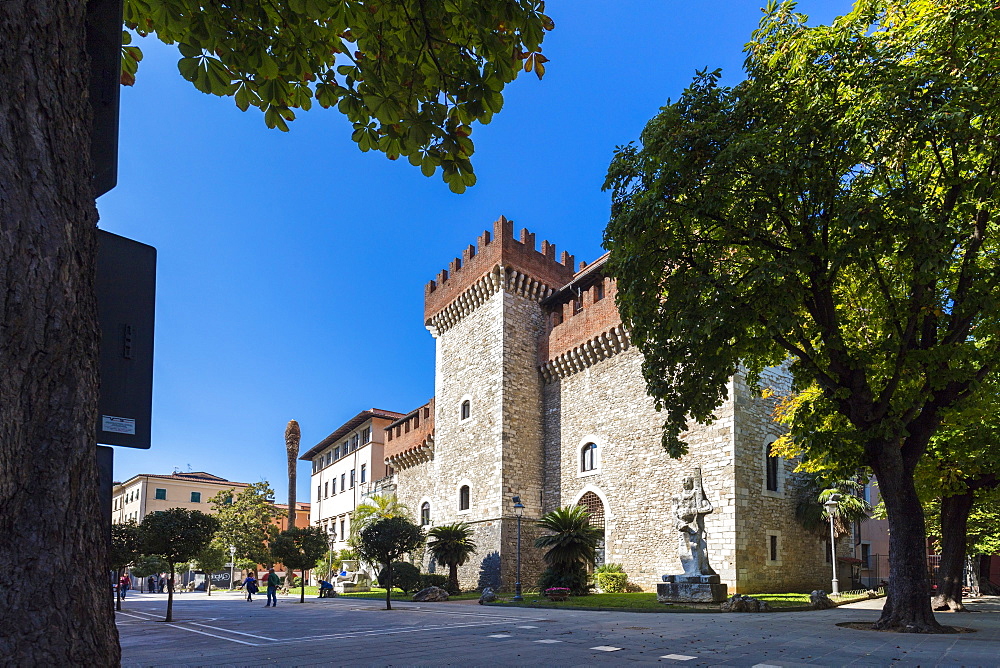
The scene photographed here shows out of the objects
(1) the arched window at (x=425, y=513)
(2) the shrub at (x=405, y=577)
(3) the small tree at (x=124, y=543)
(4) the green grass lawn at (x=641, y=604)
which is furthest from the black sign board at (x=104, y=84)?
(1) the arched window at (x=425, y=513)

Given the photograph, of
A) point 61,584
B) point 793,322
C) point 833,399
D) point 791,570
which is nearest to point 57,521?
point 61,584

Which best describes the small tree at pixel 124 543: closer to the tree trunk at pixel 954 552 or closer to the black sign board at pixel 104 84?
the tree trunk at pixel 954 552

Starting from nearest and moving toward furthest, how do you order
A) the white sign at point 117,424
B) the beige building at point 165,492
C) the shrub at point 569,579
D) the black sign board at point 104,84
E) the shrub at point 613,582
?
the white sign at point 117,424
the black sign board at point 104,84
the shrub at point 569,579
the shrub at point 613,582
the beige building at point 165,492

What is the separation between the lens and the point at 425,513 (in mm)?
37250

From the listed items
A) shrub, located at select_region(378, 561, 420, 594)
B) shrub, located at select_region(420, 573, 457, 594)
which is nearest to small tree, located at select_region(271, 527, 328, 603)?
shrub, located at select_region(378, 561, 420, 594)

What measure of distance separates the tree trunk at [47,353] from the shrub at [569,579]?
73.2 feet

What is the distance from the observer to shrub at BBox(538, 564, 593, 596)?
23.0 m

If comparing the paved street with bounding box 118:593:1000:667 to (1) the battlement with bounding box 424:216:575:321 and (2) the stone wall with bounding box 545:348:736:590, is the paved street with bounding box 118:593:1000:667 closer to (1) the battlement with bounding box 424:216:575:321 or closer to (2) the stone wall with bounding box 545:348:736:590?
(2) the stone wall with bounding box 545:348:736:590

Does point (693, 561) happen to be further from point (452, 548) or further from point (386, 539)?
point (452, 548)

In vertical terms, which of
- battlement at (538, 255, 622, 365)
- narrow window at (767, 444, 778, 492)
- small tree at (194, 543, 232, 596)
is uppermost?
battlement at (538, 255, 622, 365)

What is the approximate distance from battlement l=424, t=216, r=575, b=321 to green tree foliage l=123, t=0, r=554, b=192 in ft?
81.8

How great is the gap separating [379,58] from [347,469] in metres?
49.1

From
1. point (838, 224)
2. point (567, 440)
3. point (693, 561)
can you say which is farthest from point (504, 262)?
point (838, 224)

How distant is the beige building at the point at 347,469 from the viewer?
153ft
